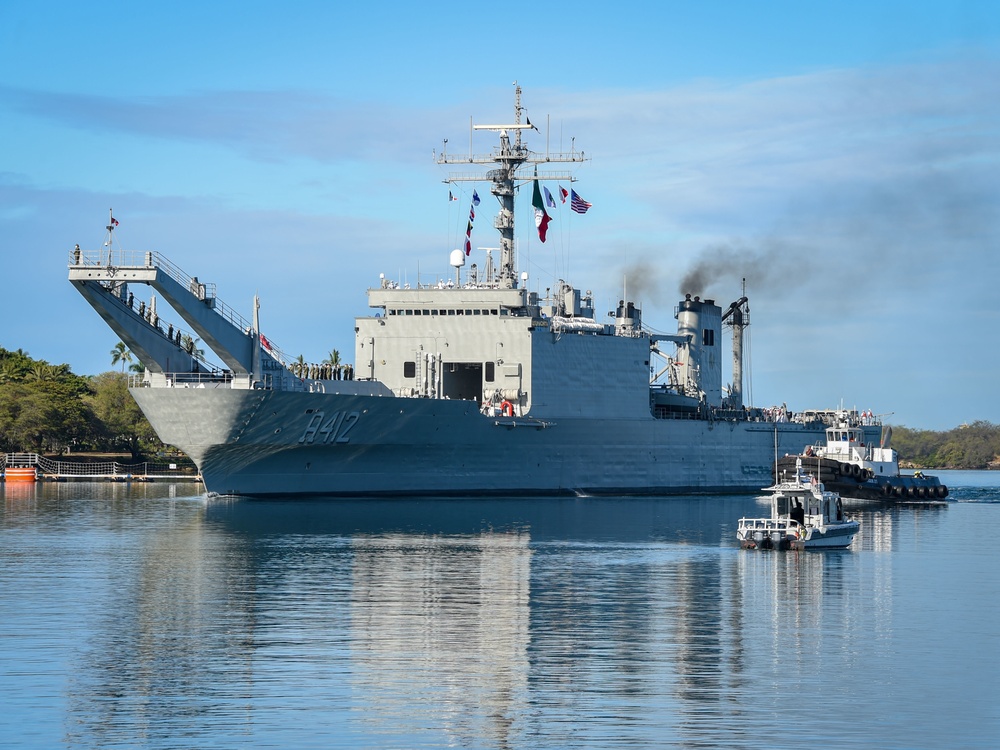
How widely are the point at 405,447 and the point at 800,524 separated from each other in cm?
1739

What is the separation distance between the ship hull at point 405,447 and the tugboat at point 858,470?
5446mm

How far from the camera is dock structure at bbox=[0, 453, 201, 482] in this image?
7181cm

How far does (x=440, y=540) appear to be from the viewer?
1308 inches

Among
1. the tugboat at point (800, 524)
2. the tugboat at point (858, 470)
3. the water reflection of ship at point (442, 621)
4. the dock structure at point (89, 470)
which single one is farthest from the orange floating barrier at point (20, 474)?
the tugboat at point (800, 524)

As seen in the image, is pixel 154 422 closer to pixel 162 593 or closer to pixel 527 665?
pixel 162 593

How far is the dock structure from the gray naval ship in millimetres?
26042

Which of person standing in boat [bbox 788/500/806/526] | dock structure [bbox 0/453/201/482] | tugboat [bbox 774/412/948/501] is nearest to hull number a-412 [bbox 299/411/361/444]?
person standing in boat [bbox 788/500/806/526]

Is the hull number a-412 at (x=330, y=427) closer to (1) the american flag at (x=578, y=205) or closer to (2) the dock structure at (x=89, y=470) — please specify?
(1) the american flag at (x=578, y=205)

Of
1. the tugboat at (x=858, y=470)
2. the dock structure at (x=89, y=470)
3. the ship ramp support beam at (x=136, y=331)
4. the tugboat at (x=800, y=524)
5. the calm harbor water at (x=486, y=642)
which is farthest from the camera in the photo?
the dock structure at (x=89, y=470)

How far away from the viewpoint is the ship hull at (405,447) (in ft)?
139

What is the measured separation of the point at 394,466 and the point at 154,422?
8.33m

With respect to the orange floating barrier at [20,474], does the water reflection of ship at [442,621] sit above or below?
below

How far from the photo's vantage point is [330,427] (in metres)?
43.7

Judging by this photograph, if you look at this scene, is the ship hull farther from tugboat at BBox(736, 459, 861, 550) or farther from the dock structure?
the dock structure
